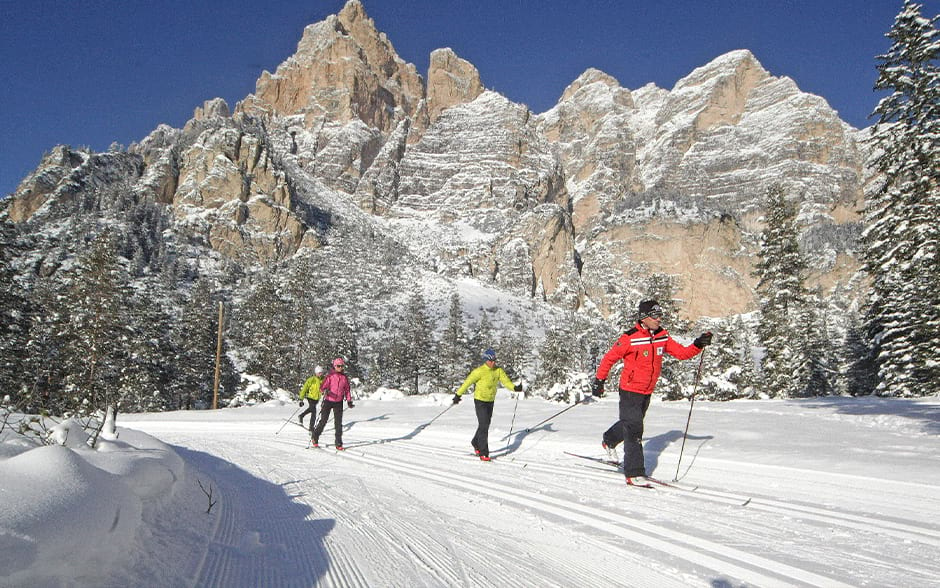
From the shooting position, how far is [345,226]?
6009 inches

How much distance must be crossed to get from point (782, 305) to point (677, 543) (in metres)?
24.2

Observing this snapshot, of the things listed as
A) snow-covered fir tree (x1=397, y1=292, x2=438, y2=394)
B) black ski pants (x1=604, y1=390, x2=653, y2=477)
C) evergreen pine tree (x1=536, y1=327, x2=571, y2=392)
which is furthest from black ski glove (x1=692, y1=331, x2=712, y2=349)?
snow-covered fir tree (x1=397, y1=292, x2=438, y2=394)

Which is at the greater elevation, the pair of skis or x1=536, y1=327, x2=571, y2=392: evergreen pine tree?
x1=536, y1=327, x2=571, y2=392: evergreen pine tree

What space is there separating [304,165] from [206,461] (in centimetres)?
20196

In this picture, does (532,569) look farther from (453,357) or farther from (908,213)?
(453,357)

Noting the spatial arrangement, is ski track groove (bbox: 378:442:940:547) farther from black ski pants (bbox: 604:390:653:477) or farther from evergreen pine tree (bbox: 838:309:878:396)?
evergreen pine tree (bbox: 838:309:878:396)

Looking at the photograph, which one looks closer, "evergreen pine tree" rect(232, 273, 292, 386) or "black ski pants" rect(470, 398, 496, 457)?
"black ski pants" rect(470, 398, 496, 457)

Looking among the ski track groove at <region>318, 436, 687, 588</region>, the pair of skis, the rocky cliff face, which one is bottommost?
the pair of skis

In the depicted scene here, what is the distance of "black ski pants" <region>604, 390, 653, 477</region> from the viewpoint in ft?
17.3

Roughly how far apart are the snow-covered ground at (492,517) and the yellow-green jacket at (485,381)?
3.22 ft

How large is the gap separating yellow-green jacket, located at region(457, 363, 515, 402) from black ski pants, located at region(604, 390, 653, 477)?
7.77ft

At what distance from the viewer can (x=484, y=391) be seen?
7758mm

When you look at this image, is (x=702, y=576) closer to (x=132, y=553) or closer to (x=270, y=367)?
(x=132, y=553)

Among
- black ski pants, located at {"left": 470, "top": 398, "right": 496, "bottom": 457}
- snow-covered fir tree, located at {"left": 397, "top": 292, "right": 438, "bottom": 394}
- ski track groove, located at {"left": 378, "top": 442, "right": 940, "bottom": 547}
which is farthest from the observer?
snow-covered fir tree, located at {"left": 397, "top": 292, "right": 438, "bottom": 394}
